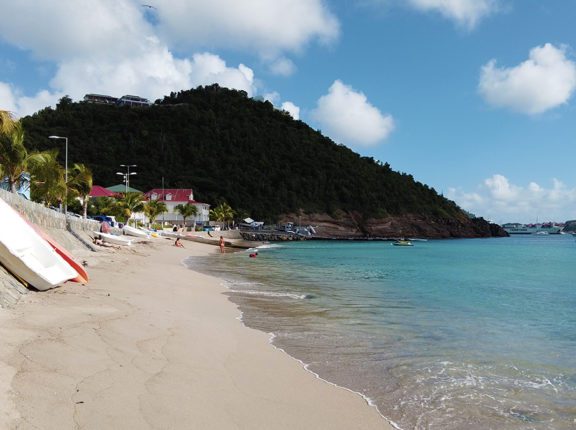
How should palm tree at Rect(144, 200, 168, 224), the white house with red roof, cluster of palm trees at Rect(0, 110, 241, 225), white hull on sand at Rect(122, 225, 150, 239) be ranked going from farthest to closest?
the white house with red roof, palm tree at Rect(144, 200, 168, 224), white hull on sand at Rect(122, 225, 150, 239), cluster of palm trees at Rect(0, 110, 241, 225)

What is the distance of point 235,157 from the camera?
144 metres

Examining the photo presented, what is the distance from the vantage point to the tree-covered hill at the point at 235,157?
129 metres

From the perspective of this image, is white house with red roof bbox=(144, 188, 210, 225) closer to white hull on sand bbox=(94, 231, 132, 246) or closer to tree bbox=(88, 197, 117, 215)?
tree bbox=(88, 197, 117, 215)

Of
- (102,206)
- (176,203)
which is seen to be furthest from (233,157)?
(102,206)

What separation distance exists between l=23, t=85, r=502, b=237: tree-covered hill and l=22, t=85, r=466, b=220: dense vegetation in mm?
303

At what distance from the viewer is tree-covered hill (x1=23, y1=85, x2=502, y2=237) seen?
129000mm

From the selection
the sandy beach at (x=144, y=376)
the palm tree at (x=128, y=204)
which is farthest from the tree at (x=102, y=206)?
the sandy beach at (x=144, y=376)

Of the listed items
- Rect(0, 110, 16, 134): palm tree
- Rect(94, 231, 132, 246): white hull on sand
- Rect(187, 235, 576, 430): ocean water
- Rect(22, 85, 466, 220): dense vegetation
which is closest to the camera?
Rect(187, 235, 576, 430): ocean water

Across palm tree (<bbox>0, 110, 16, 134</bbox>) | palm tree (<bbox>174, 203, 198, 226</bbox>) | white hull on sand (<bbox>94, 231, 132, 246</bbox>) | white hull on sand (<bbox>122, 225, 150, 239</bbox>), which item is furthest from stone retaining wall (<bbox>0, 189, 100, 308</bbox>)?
palm tree (<bbox>174, 203, 198, 226</bbox>)

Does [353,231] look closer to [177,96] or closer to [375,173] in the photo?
[375,173]

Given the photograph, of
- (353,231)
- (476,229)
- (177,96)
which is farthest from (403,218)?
(177,96)

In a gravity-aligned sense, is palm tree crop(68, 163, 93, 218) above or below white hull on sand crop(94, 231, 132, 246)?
above

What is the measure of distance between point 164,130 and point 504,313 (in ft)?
461

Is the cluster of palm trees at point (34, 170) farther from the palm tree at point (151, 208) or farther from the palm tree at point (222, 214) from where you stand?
the palm tree at point (222, 214)
